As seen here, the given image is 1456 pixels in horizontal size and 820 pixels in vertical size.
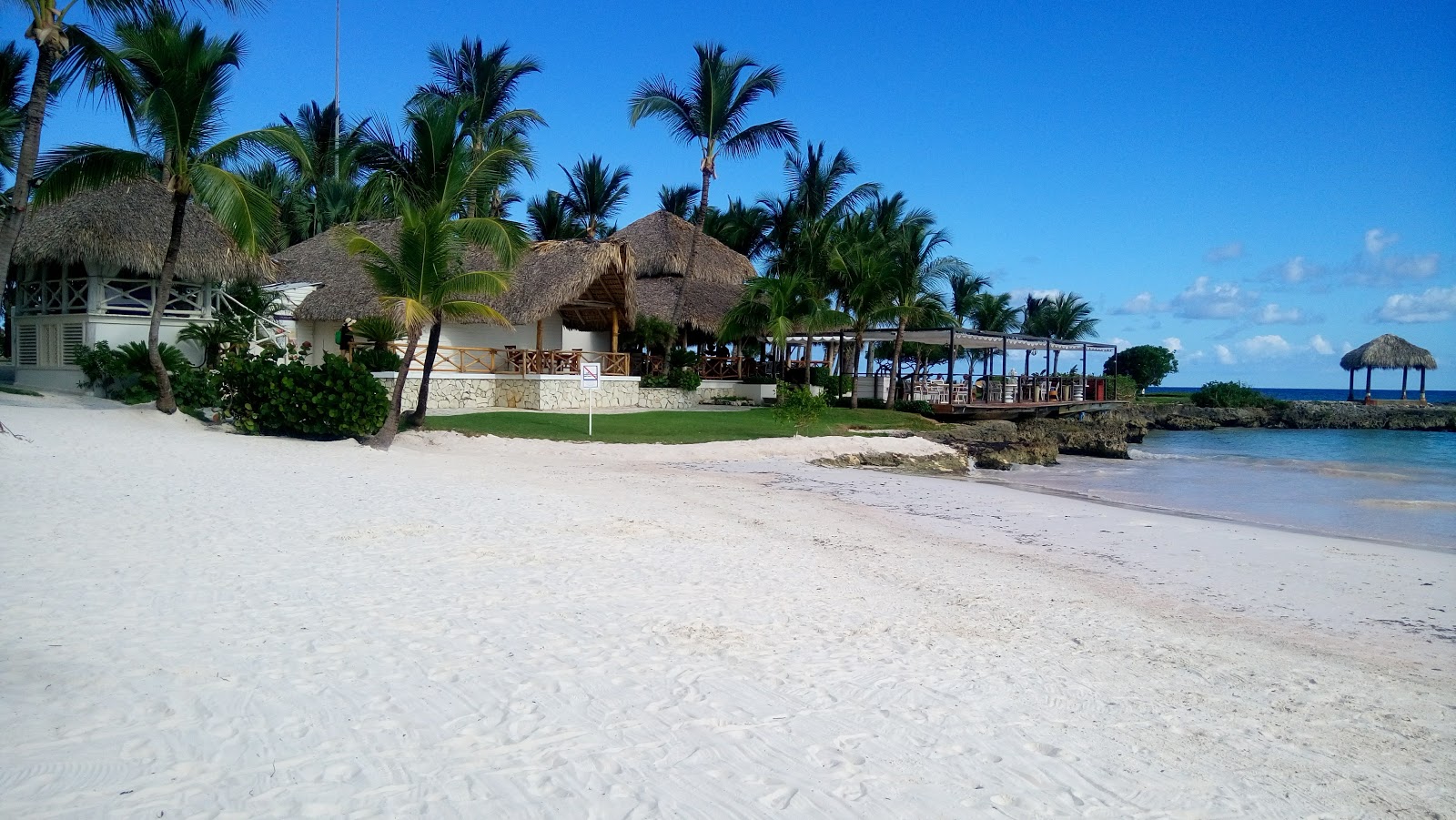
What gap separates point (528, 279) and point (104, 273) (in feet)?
30.7

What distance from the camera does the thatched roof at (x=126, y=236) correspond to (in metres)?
16.4

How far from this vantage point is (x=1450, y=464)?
23969mm

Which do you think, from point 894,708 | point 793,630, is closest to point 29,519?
point 793,630

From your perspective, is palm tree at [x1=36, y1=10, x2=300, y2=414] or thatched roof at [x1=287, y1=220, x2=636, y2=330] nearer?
palm tree at [x1=36, y1=10, x2=300, y2=414]

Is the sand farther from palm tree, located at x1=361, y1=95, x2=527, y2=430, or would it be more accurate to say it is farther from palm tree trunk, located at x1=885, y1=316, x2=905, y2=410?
palm tree trunk, located at x1=885, y1=316, x2=905, y2=410

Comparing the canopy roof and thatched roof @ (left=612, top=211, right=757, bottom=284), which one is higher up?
thatched roof @ (left=612, top=211, right=757, bottom=284)

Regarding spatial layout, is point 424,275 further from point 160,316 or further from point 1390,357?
point 1390,357

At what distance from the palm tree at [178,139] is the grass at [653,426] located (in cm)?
517

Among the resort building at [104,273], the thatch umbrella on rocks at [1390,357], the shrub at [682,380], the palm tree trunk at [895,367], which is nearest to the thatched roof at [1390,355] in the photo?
the thatch umbrella on rocks at [1390,357]

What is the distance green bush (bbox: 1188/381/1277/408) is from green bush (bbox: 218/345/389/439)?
4687 centimetres

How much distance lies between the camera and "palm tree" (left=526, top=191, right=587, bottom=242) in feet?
108

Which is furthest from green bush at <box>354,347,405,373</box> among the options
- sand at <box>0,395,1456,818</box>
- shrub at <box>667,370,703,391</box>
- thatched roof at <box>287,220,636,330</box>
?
sand at <box>0,395,1456,818</box>

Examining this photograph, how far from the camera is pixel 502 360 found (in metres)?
24.2

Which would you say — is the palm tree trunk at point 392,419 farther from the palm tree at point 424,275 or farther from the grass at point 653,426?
the grass at point 653,426
